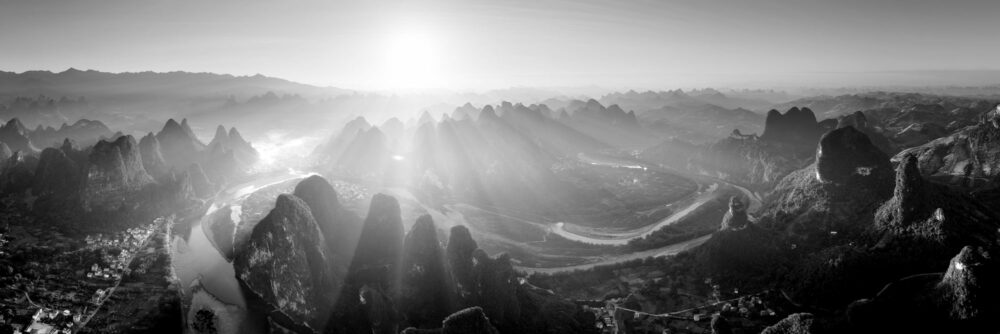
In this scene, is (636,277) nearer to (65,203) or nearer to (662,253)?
(662,253)

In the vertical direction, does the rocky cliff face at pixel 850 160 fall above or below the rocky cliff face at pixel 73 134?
below

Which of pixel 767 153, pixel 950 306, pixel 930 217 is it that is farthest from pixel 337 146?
pixel 950 306

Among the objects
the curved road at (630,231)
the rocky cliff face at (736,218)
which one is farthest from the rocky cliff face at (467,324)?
the curved road at (630,231)

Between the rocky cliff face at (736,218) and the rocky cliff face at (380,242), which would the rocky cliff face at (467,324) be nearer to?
the rocky cliff face at (380,242)

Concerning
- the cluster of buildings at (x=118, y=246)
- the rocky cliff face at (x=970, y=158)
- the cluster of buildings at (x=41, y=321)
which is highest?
the rocky cliff face at (x=970, y=158)

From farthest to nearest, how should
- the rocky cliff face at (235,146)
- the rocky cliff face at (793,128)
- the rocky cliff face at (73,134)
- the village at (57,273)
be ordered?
the rocky cliff face at (73,134) < the rocky cliff face at (235,146) < the rocky cliff face at (793,128) < the village at (57,273)

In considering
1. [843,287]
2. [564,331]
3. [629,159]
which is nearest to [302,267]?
[564,331]

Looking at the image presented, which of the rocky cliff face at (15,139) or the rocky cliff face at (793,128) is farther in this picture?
the rocky cliff face at (793,128)
